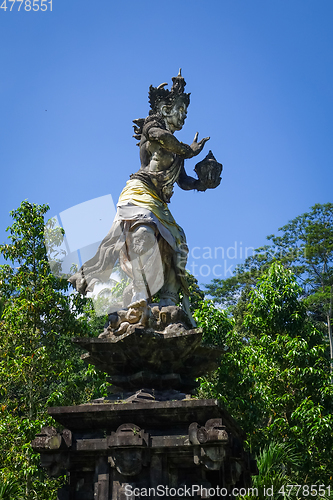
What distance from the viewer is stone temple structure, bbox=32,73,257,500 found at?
16.7 feet

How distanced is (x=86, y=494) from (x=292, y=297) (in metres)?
7.71

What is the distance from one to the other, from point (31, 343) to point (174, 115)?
5.60 m

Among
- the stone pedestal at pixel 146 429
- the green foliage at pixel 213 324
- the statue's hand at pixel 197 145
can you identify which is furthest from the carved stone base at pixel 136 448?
the green foliage at pixel 213 324

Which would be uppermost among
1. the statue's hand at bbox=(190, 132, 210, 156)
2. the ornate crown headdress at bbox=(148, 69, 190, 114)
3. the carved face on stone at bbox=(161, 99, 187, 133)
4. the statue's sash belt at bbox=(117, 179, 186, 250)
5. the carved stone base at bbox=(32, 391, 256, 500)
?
the ornate crown headdress at bbox=(148, 69, 190, 114)

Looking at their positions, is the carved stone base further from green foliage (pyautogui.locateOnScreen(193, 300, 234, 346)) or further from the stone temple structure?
green foliage (pyautogui.locateOnScreen(193, 300, 234, 346))

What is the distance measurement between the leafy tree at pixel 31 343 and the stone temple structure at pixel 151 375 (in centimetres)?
393

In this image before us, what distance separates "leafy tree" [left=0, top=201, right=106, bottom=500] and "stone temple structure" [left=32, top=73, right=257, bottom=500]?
393 cm

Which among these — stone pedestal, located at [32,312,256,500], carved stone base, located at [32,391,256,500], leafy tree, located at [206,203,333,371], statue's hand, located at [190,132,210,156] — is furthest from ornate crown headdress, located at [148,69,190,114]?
leafy tree, located at [206,203,333,371]

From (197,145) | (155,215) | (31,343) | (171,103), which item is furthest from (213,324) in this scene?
(171,103)

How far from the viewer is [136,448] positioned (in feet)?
16.6

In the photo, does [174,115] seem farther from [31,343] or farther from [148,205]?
[31,343]

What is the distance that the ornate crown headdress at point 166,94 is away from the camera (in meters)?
7.38

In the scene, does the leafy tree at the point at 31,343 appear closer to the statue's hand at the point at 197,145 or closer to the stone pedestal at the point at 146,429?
the stone pedestal at the point at 146,429

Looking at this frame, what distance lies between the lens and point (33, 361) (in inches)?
398
